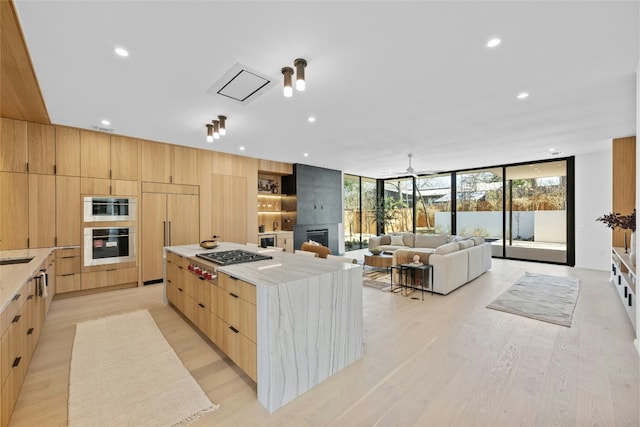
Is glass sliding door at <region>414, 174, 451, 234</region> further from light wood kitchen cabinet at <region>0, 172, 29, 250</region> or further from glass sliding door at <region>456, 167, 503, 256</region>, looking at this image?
light wood kitchen cabinet at <region>0, 172, 29, 250</region>

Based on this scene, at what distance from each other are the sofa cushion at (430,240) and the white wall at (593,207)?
3045mm

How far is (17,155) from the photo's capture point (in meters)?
3.91

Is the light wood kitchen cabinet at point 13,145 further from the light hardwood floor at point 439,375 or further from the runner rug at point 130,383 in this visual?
the runner rug at point 130,383

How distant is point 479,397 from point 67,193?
19.4 feet

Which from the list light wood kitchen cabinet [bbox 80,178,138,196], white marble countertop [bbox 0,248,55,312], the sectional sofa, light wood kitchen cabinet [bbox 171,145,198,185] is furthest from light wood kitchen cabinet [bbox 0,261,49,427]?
the sectional sofa

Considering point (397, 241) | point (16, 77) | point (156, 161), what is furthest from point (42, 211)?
point (397, 241)

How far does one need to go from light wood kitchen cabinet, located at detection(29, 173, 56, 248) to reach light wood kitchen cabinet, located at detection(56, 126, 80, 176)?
207 millimetres

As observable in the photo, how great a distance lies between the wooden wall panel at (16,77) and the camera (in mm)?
1949

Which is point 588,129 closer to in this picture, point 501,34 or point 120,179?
point 501,34

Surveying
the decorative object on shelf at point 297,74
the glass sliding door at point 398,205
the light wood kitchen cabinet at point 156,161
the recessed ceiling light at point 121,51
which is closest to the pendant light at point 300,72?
the decorative object on shelf at point 297,74

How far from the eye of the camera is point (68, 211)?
432cm

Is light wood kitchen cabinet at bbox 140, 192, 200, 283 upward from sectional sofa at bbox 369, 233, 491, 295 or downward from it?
upward

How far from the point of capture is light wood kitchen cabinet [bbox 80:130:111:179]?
4465 millimetres

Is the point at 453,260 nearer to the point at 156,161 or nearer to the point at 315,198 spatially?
the point at 315,198
